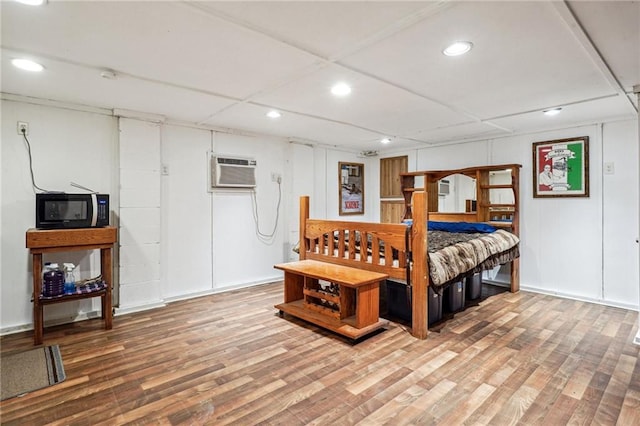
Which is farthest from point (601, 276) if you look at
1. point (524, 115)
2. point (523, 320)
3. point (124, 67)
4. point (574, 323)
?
point (124, 67)

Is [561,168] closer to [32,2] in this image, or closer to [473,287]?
[473,287]

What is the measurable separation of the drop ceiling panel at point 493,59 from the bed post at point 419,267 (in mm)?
998

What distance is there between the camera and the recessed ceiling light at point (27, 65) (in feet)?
7.67

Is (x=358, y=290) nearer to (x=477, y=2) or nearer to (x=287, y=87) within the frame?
(x=287, y=87)

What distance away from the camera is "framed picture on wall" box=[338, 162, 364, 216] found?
20.3ft

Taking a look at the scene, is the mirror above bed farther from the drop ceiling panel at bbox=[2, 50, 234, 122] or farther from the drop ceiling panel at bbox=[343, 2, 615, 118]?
the drop ceiling panel at bbox=[2, 50, 234, 122]

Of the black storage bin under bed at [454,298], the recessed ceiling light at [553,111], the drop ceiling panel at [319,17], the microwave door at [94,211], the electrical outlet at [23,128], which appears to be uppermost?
the recessed ceiling light at [553,111]

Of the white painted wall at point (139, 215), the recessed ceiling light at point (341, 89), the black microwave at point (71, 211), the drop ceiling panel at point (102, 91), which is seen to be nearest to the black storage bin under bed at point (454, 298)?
the recessed ceiling light at point (341, 89)

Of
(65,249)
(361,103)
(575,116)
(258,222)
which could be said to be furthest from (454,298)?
(65,249)

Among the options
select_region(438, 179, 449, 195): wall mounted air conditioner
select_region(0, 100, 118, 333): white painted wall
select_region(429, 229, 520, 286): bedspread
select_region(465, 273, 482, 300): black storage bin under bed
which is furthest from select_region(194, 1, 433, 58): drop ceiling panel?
select_region(438, 179, 449, 195): wall mounted air conditioner

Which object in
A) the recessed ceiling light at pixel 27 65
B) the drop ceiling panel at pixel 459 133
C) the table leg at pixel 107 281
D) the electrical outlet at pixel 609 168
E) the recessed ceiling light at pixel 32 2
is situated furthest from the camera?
the drop ceiling panel at pixel 459 133

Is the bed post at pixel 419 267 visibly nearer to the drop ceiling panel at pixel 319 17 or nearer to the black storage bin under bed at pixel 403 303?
the black storage bin under bed at pixel 403 303

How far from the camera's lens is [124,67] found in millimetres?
2428

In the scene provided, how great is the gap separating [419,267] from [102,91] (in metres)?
3.22
